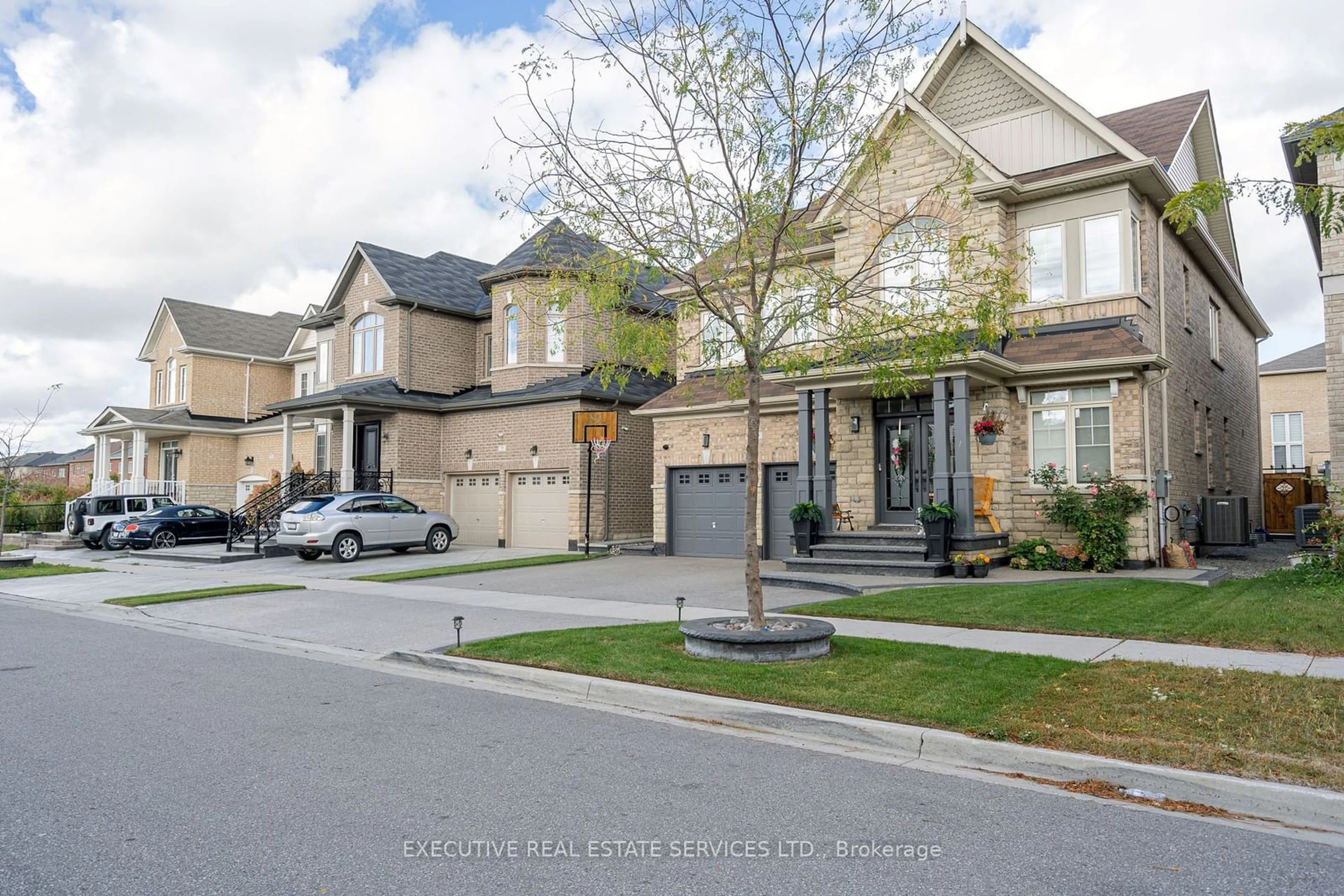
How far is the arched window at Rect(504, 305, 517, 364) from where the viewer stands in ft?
83.1

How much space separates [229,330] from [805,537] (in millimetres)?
30492

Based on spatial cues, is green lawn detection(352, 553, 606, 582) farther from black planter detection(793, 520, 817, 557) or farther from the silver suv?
black planter detection(793, 520, 817, 557)

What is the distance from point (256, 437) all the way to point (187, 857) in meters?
33.6

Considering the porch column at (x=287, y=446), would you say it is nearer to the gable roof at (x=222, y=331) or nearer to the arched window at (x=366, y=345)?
the arched window at (x=366, y=345)

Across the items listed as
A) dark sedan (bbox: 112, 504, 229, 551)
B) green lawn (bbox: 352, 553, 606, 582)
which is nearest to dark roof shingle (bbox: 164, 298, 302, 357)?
dark sedan (bbox: 112, 504, 229, 551)

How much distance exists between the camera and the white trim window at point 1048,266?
53.9 feet

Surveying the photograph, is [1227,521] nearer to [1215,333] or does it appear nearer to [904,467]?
[1215,333]

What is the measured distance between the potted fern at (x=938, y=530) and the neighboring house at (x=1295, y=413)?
25168mm

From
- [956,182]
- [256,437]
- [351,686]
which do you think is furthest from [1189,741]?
→ [256,437]

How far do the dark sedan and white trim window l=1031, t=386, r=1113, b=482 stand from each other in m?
20.8

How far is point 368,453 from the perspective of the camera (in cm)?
2691

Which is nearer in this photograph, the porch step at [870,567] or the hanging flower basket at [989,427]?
the porch step at [870,567]

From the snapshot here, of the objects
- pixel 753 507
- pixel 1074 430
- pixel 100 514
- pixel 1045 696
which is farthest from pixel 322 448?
pixel 1045 696

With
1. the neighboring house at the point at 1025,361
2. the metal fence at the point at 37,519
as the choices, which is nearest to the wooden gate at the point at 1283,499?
the neighboring house at the point at 1025,361
